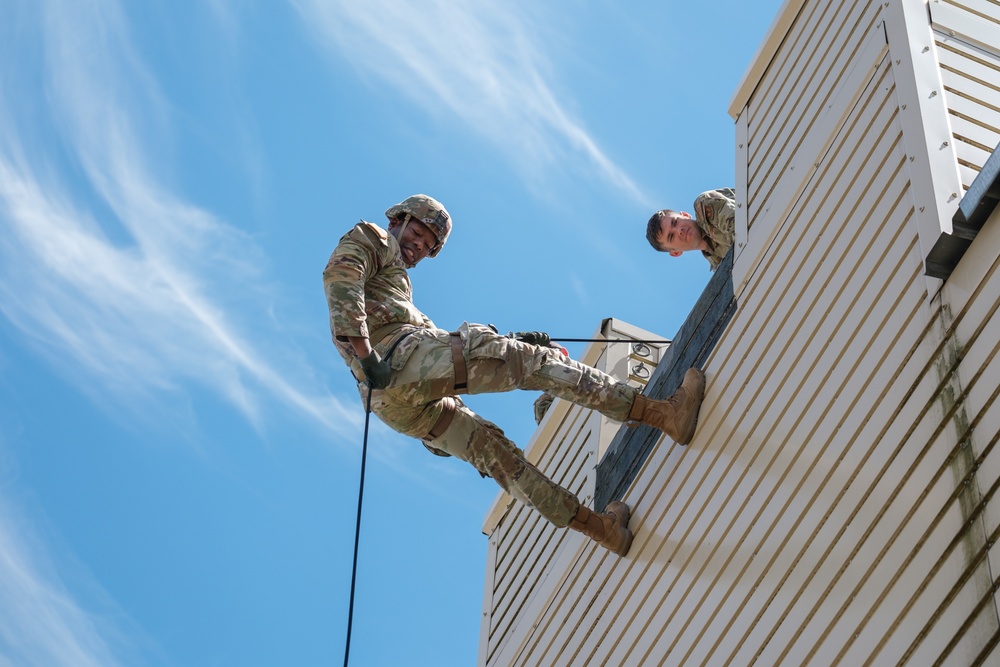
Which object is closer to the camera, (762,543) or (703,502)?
(762,543)

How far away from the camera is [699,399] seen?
290 inches

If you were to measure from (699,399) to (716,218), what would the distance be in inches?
83.0

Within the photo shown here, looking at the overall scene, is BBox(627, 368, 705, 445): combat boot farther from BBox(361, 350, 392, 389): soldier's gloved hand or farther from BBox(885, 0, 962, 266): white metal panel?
BBox(885, 0, 962, 266): white metal panel

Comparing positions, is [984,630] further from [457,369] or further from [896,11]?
[457,369]

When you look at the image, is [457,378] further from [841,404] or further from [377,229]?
[841,404]

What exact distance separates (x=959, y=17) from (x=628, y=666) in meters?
3.47

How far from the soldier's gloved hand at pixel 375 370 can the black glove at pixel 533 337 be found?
854 millimetres

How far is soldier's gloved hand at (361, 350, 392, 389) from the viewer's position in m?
7.27

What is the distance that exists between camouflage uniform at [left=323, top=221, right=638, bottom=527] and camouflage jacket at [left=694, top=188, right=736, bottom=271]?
1806 mm

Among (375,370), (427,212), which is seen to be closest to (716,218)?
(427,212)

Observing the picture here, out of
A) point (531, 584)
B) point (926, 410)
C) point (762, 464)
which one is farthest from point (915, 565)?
point (531, 584)

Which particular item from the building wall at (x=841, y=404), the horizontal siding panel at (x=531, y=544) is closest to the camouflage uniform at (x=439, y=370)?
the building wall at (x=841, y=404)

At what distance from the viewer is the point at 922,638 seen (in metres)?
4.46

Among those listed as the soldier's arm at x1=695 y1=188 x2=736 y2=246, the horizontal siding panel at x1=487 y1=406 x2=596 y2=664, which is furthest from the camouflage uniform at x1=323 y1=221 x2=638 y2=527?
the soldier's arm at x1=695 y1=188 x2=736 y2=246
